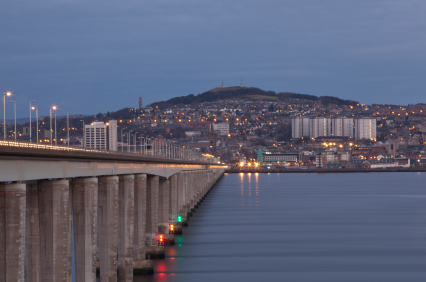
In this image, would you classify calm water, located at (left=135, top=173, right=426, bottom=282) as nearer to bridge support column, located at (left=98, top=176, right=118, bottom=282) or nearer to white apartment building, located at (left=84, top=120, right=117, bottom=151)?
bridge support column, located at (left=98, top=176, right=118, bottom=282)

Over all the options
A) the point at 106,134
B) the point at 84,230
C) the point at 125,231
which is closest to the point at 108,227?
the point at 125,231

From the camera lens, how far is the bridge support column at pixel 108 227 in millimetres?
20984

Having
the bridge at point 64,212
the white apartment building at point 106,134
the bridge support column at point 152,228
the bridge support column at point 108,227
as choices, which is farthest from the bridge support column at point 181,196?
the bridge support column at point 108,227

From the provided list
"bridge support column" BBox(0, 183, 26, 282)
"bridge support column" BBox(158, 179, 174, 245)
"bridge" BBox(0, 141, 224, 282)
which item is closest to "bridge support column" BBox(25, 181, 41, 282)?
"bridge" BBox(0, 141, 224, 282)

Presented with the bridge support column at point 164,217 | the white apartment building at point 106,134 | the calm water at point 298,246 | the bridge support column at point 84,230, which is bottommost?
the calm water at point 298,246

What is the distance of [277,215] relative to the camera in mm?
62750

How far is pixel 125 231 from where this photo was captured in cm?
2439

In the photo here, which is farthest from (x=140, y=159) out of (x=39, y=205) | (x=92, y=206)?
(x=39, y=205)

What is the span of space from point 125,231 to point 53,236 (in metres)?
8.50

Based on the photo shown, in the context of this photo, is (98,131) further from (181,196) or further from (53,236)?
(53,236)

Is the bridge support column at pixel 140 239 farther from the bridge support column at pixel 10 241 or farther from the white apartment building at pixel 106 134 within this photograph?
the bridge support column at pixel 10 241

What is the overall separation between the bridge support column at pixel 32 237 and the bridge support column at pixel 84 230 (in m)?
1.90

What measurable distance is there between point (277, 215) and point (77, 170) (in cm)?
4608

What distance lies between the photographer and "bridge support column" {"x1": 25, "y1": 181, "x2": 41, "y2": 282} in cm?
1575
